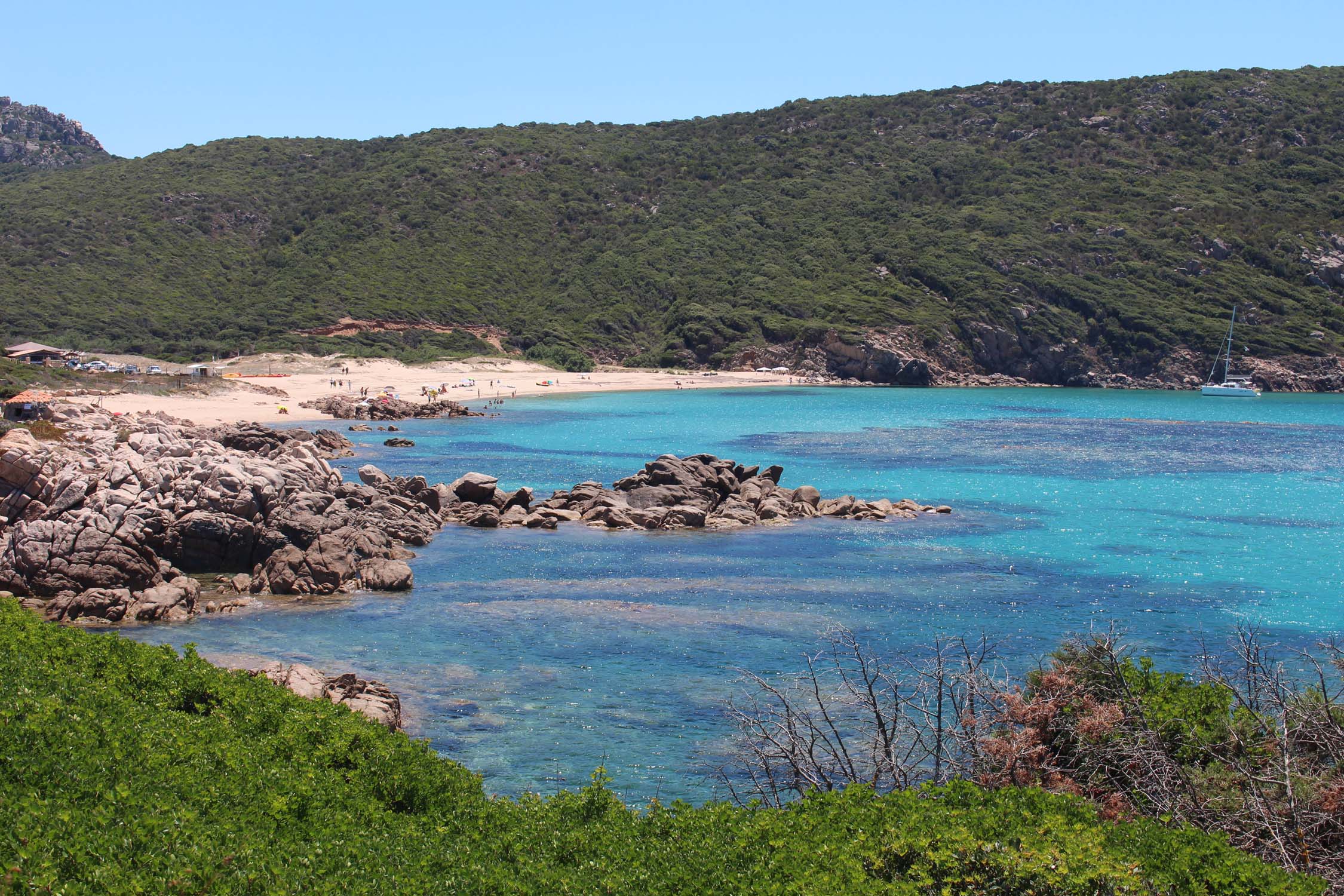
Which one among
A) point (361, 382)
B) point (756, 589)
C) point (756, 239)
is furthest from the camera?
point (756, 239)

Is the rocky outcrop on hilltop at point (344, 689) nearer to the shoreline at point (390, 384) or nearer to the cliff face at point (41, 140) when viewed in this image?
the shoreline at point (390, 384)

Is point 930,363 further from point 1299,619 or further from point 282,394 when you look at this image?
point 1299,619

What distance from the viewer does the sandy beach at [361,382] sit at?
59375 millimetres

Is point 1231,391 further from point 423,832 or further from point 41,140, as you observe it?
point 41,140

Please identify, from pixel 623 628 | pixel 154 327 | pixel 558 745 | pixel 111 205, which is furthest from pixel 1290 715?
pixel 111 205

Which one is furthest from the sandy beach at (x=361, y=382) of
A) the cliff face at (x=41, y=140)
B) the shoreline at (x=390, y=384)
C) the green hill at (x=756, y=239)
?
the cliff face at (x=41, y=140)

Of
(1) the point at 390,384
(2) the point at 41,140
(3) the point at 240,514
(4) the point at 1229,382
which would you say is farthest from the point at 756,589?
(2) the point at 41,140

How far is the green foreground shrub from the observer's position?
7.19 m

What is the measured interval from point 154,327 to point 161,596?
78267 mm

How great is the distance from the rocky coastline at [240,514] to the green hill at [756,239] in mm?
62092

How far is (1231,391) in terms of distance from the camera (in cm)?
9431

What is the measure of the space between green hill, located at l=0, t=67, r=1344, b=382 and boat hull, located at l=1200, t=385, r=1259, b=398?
862 centimetres

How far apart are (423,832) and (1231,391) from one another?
3928 inches

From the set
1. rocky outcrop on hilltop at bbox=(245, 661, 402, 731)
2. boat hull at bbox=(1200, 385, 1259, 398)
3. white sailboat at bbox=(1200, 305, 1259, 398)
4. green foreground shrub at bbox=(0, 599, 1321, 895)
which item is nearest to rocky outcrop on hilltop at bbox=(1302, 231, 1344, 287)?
white sailboat at bbox=(1200, 305, 1259, 398)
